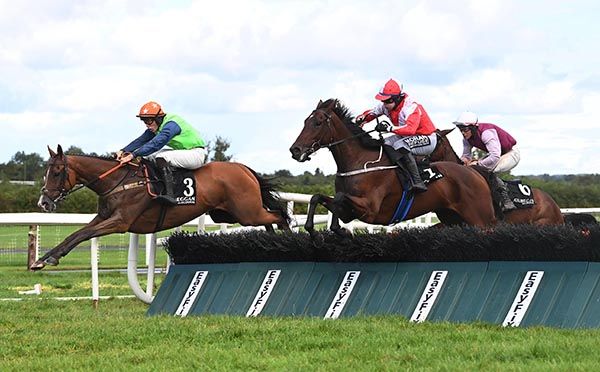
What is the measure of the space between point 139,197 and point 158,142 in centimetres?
65

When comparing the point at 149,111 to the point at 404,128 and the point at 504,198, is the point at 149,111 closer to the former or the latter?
the point at 404,128

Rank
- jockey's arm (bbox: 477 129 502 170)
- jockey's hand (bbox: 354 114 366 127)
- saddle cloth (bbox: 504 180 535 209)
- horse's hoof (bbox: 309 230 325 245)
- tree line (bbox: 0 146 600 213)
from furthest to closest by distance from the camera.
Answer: tree line (bbox: 0 146 600 213) → saddle cloth (bbox: 504 180 535 209) → jockey's arm (bbox: 477 129 502 170) → jockey's hand (bbox: 354 114 366 127) → horse's hoof (bbox: 309 230 325 245)

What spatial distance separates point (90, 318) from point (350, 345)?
3.46m

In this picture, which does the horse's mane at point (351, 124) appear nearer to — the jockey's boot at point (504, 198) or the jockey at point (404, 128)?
the jockey at point (404, 128)

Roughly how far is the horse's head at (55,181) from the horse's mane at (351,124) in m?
2.86

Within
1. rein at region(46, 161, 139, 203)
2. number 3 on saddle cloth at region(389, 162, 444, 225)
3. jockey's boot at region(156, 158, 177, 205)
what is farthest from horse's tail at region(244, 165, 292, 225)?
number 3 on saddle cloth at region(389, 162, 444, 225)

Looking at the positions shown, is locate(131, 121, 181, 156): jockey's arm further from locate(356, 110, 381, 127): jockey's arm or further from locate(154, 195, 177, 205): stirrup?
locate(356, 110, 381, 127): jockey's arm

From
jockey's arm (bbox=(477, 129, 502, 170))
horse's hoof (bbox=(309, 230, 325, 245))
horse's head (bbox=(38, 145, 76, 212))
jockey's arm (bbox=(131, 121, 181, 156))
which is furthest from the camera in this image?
jockey's arm (bbox=(477, 129, 502, 170))

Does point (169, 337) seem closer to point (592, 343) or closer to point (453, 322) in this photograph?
point (453, 322)

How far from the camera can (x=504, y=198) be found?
12672mm

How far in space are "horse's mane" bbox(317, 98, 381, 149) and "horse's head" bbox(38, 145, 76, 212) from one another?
9.40 feet

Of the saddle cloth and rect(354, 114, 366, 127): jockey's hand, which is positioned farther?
the saddle cloth

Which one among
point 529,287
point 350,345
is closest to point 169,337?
point 350,345

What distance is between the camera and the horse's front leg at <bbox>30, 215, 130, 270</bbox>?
36.1 feet
